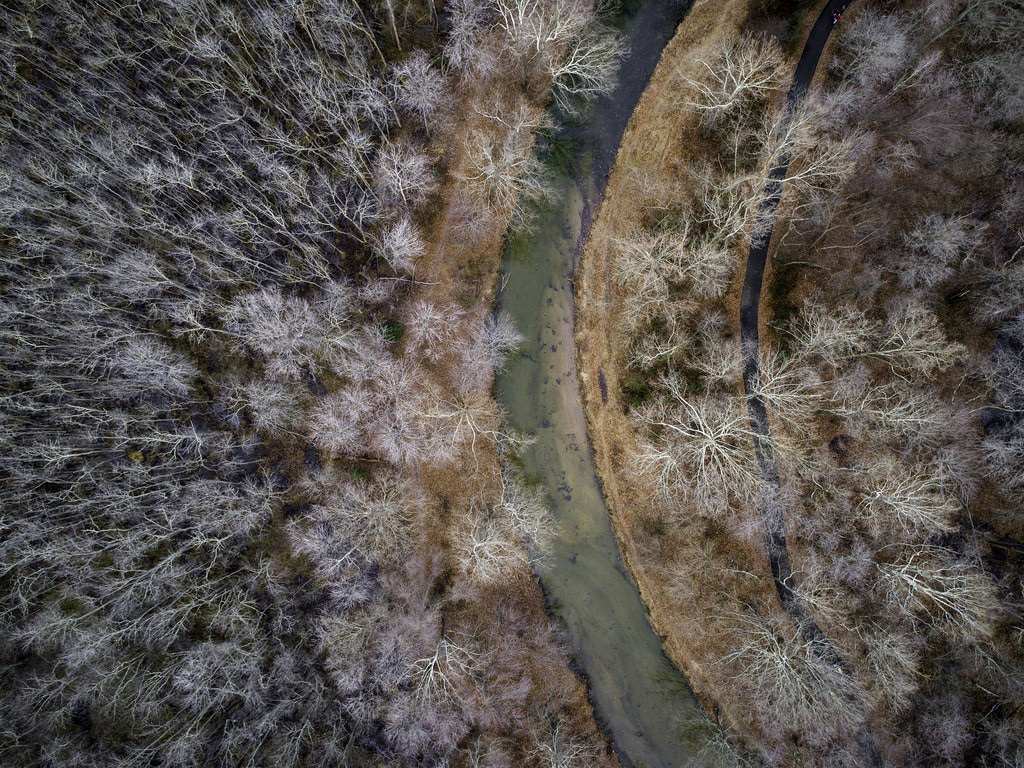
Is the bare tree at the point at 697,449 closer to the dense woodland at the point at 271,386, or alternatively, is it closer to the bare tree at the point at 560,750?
the dense woodland at the point at 271,386

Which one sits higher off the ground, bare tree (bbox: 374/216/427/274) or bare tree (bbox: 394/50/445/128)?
bare tree (bbox: 394/50/445/128)

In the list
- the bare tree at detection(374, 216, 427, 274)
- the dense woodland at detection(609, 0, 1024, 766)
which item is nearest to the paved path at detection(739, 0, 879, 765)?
the dense woodland at detection(609, 0, 1024, 766)

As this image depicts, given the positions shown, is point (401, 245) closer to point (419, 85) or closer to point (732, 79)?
point (419, 85)

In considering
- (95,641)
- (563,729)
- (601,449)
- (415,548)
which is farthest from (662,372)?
(95,641)

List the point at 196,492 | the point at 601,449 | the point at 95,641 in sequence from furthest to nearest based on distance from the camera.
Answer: the point at 601,449, the point at 196,492, the point at 95,641

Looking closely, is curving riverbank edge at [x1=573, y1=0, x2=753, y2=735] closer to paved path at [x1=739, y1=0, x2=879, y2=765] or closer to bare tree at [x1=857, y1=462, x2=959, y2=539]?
paved path at [x1=739, y1=0, x2=879, y2=765]

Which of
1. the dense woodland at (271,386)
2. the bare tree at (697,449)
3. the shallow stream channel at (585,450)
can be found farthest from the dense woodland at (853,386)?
the dense woodland at (271,386)

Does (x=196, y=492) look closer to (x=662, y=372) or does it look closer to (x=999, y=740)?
(x=662, y=372)
